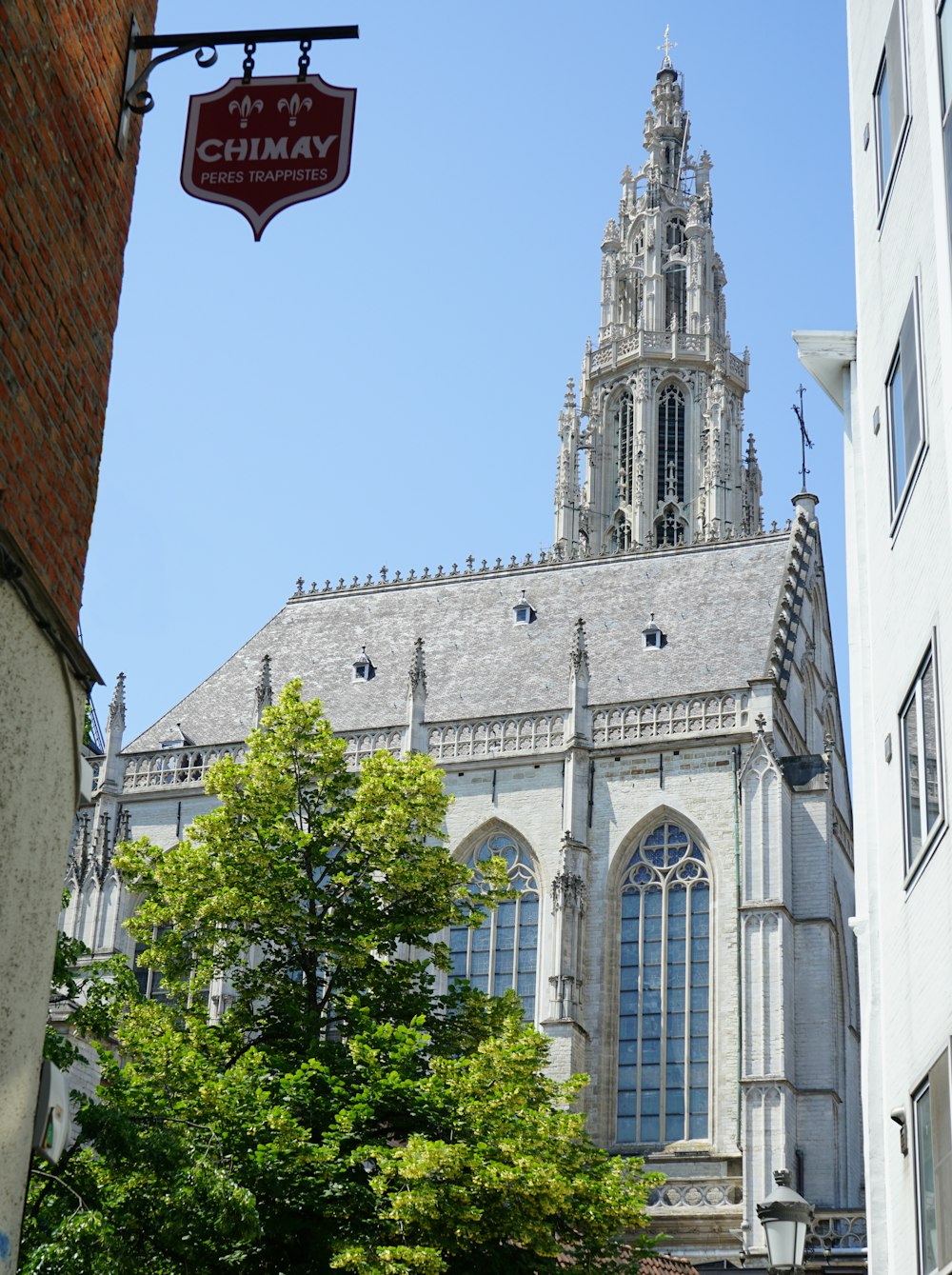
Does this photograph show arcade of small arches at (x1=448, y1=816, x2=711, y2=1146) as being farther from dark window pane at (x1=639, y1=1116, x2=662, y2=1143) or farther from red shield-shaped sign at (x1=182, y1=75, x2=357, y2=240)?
red shield-shaped sign at (x1=182, y1=75, x2=357, y2=240)

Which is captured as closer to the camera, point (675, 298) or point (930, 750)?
point (930, 750)

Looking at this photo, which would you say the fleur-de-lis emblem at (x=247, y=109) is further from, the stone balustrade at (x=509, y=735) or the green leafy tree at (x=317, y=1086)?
the stone balustrade at (x=509, y=735)

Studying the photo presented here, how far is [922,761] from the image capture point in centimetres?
1136

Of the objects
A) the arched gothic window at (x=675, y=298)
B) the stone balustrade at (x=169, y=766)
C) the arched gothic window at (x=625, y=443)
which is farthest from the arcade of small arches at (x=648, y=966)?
→ the arched gothic window at (x=675, y=298)

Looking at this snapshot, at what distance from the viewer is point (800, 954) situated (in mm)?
32469

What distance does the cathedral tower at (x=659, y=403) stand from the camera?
215ft

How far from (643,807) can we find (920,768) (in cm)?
2319

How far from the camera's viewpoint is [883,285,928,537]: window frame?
38.2 ft

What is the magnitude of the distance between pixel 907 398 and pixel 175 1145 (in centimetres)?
762

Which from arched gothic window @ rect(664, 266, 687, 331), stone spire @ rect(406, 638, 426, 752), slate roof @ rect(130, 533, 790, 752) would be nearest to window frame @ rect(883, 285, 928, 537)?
slate roof @ rect(130, 533, 790, 752)

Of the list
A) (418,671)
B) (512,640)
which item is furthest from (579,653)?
(512,640)

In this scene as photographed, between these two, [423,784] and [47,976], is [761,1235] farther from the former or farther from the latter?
[47,976]

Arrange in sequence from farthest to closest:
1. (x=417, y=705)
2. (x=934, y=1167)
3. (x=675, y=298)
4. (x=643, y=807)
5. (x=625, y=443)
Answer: (x=675, y=298) → (x=625, y=443) → (x=417, y=705) → (x=643, y=807) → (x=934, y=1167)

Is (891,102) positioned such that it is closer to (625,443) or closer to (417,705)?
(417,705)
